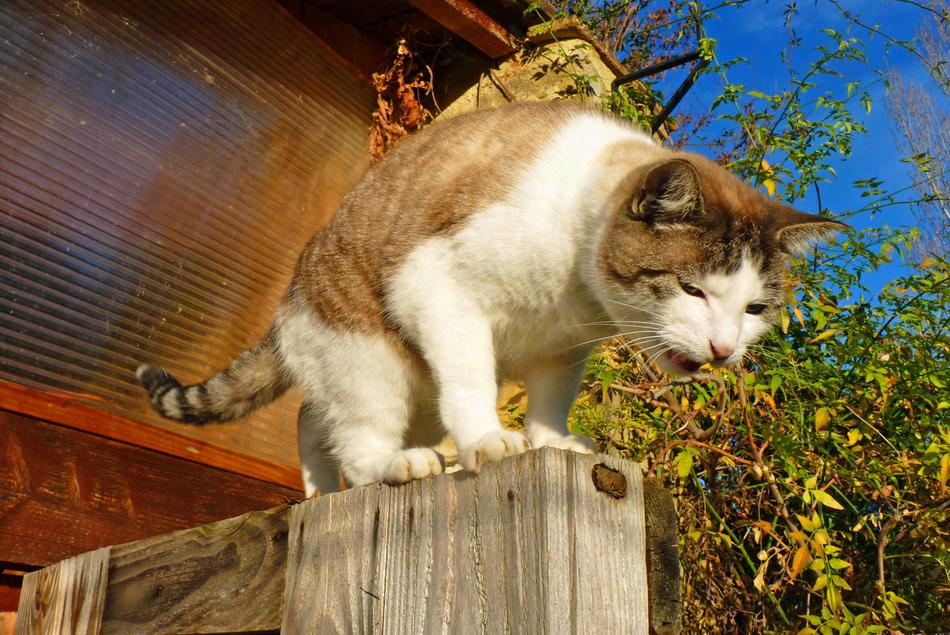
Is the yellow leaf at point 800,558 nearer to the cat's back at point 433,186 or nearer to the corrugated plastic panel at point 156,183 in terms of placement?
the cat's back at point 433,186

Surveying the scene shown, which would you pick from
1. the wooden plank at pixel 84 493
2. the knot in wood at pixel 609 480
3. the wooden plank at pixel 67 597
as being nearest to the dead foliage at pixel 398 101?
the wooden plank at pixel 84 493

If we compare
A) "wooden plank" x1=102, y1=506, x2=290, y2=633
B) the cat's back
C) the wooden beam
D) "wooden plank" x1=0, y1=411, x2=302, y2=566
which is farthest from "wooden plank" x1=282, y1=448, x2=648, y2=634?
the wooden beam

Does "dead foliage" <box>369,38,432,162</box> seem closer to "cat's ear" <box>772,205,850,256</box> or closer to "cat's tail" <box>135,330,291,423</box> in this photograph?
"cat's tail" <box>135,330,291,423</box>

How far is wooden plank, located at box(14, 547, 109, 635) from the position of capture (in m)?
2.22

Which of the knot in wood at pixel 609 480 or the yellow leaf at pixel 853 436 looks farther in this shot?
the yellow leaf at pixel 853 436

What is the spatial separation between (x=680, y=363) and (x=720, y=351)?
0.42ft

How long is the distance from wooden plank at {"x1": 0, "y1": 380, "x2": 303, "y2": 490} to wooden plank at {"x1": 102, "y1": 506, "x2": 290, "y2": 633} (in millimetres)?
848

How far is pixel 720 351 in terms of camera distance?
2115 millimetres

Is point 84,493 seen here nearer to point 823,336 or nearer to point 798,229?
point 798,229

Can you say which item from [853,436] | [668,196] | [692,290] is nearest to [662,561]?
[692,290]

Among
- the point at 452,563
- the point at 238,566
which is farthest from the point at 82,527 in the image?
the point at 452,563

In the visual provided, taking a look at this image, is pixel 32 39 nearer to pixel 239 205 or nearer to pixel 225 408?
pixel 239 205

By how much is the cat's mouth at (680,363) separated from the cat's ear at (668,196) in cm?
36

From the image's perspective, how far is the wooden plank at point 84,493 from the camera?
8.96ft
